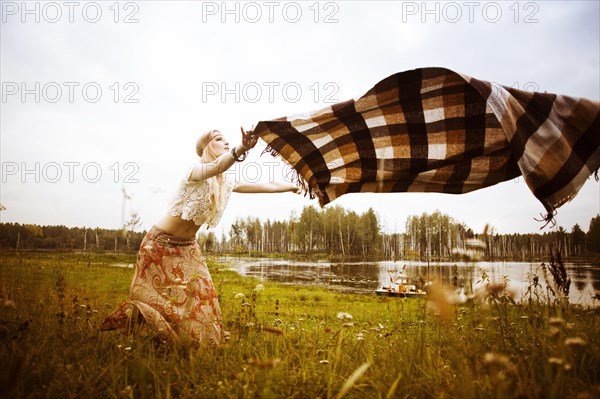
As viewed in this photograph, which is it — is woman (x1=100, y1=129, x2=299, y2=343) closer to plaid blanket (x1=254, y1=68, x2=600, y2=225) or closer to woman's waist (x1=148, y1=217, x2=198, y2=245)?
woman's waist (x1=148, y1=217, x2=198, y2=245)

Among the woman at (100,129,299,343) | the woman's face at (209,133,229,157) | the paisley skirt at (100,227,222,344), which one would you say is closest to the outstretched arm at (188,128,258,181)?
the woman at (100,129,299,343)

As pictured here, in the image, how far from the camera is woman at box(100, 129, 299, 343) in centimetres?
330

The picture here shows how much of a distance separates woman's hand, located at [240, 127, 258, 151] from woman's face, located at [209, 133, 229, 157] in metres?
0.94

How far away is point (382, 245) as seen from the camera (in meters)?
106

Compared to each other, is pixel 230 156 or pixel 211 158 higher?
pixel 211 158

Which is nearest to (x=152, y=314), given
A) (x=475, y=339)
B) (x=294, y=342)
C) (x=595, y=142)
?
(x=294, y=342)

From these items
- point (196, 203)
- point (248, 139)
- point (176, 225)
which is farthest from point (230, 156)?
point (176, 225)

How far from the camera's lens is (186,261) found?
3908 mm

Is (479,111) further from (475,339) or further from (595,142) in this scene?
(475,339)

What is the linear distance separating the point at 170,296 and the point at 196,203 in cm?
105

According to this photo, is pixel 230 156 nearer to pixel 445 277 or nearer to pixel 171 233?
pixel 171 233

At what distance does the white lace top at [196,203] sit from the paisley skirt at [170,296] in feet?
1.09

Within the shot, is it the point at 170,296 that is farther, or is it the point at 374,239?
the point at 374,239

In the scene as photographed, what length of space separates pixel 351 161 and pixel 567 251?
12159cm
